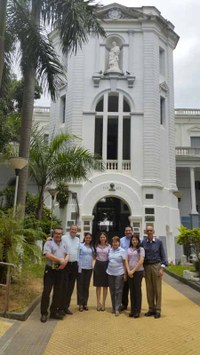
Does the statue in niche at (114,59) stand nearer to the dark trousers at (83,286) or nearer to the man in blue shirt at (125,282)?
the man in blue shirt at (125,282)

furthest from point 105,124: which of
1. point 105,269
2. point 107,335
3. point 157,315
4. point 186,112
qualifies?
point 107,335

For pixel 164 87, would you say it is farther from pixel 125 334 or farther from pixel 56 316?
pixel 125 334

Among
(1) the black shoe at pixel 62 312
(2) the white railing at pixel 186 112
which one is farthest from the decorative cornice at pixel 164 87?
(1) the black shoe at pixel 62 312

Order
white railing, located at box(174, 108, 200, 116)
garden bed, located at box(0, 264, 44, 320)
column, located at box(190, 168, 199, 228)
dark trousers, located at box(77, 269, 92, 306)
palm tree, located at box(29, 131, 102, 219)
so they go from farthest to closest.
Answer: white railing, located at box(174, 108, 200, 116)
column, located at box(190, 168, 199, 228)
palm tree, located at box(29, 131, 102, 219)
dark trousers, located at box(77, 269, 92, 306)
garden bed, located at box(0, 264, 44, 320)

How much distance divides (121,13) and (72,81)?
237 inches

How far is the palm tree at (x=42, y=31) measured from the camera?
10695 mm

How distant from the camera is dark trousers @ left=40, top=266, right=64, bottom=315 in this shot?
703cm

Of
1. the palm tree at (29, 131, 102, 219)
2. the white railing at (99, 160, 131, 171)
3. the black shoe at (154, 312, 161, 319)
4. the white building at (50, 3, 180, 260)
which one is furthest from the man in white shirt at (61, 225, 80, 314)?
the white railing at (99, 160, 131, 171)

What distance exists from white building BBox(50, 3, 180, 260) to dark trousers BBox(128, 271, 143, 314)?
13992 millimetres

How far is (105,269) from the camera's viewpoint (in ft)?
26.3

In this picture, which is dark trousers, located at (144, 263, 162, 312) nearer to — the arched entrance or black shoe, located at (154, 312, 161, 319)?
black shoe, located at (154, 312, 161, 319)

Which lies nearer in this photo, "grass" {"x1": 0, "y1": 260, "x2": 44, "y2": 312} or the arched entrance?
"grass" {"x1": 0, "y1": 260, "x2": 44, "y2": 312}

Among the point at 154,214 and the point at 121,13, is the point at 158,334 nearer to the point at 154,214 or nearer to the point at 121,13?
the point at 154,214

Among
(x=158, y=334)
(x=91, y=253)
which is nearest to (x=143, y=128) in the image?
(x=91, y=253)
